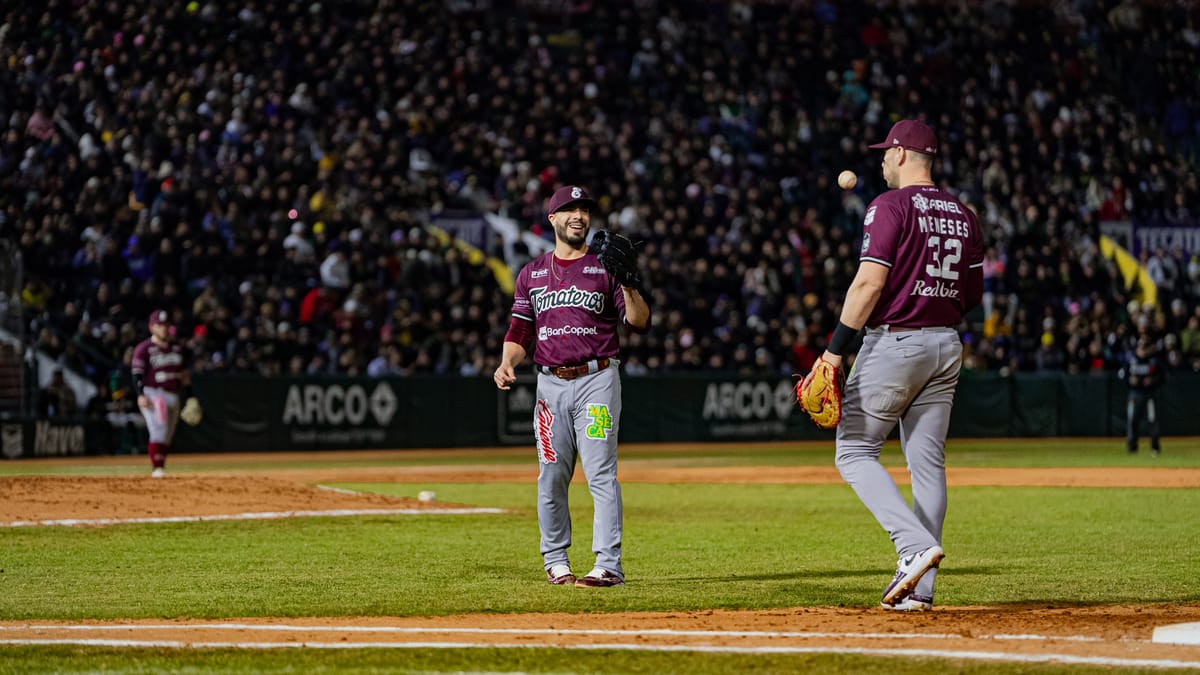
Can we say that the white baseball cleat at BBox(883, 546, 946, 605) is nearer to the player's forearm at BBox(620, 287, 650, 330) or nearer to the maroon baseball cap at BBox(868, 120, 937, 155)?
the maroon baseball cap at BBox(868, 120, 937, 155)

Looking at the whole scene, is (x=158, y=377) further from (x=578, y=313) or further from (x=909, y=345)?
(x=909, y=345)

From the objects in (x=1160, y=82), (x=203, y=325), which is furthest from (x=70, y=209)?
(x=1160, y=82)

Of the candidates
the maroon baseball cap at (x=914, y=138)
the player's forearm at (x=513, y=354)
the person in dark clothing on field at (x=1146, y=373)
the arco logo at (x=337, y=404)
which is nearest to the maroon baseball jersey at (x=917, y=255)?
the maroon baseball cap at (x=914, y=138)

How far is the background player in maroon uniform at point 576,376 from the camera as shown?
9500 millimetres

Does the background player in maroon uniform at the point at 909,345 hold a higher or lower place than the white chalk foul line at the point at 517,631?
higher

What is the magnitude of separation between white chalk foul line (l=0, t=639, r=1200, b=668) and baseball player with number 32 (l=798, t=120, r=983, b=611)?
4.54 ft

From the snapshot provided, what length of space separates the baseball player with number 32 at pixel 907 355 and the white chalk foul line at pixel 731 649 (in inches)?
54.5

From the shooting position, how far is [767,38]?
40688mm

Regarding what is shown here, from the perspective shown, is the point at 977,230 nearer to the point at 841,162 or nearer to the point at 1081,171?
the point at 841,162

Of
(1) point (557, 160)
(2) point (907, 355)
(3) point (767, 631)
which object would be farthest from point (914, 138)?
(1) point (557, 160)

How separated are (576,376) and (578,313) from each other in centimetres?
36

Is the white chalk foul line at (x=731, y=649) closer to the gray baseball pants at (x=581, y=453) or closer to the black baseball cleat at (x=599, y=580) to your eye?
the black baseball cleat at (x=599, y=580)

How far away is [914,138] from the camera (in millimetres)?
8328

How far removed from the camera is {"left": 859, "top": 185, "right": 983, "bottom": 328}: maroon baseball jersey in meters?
8.03
